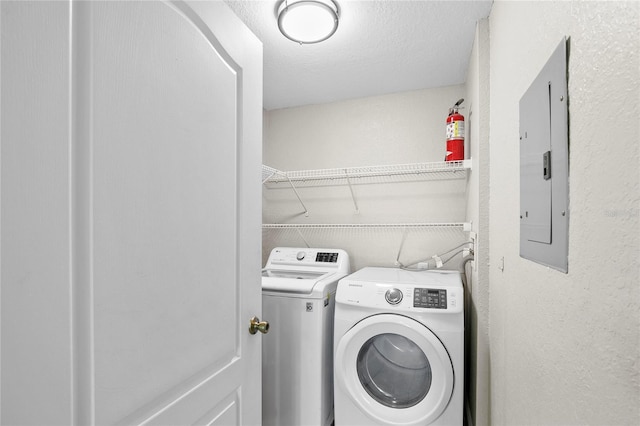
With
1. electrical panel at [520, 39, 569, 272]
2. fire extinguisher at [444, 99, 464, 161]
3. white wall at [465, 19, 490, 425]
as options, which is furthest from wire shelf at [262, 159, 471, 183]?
electrical panel at [520, 39, 569, 272]

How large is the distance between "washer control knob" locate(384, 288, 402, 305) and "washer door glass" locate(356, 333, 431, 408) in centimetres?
22

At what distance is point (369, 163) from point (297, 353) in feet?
5.28

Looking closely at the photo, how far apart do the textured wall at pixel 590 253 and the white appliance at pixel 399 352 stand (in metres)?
0.55

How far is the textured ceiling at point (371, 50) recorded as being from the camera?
1.53 metres

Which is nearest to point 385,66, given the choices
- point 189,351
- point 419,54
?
point 419,54

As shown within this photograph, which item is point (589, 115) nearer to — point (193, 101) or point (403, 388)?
point (193, 101)

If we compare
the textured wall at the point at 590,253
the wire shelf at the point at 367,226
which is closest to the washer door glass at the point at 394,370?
the textured wall at the point at 590,253

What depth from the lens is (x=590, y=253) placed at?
612 millimetres

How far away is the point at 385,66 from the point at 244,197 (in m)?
1.59

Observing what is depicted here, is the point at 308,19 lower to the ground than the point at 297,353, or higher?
higher

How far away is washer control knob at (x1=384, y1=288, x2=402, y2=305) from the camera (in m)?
1.72

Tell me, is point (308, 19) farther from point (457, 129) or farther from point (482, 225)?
point (482, 225)

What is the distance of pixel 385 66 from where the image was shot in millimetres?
2090

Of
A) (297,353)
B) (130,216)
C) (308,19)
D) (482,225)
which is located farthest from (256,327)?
(308,19)
